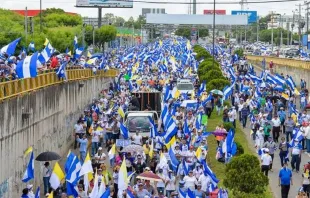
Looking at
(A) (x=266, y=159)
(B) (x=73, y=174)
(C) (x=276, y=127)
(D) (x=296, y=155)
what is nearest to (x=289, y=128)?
(C) (x=276, y=127)

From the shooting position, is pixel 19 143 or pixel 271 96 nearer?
pixel 19 143

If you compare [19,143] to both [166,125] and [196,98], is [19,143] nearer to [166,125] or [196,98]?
[166,125]

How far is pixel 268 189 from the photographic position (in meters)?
23.0

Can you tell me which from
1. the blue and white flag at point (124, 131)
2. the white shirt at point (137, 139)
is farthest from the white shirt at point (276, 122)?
the white shirt at point (137, 139)

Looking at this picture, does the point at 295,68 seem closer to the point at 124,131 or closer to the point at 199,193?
the point at 124,131

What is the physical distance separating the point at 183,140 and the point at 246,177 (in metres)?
4.97

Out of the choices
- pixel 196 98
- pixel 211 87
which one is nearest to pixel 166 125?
pixel 196 98

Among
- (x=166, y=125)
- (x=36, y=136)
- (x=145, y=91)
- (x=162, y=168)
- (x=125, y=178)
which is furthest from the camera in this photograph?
(x=145, y=91)

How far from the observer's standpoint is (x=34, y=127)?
83.9ft

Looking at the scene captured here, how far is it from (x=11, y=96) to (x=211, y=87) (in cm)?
2279

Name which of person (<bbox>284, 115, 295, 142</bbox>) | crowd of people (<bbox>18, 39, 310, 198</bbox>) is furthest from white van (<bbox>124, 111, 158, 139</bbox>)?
person (<bbox>284, 115, 295, 142</bbox>)

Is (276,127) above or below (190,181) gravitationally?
below

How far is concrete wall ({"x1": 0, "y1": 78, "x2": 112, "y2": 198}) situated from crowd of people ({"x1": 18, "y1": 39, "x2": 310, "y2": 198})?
2.76ft

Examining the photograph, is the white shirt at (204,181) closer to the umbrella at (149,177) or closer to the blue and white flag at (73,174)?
the umbrella at (149,177)
